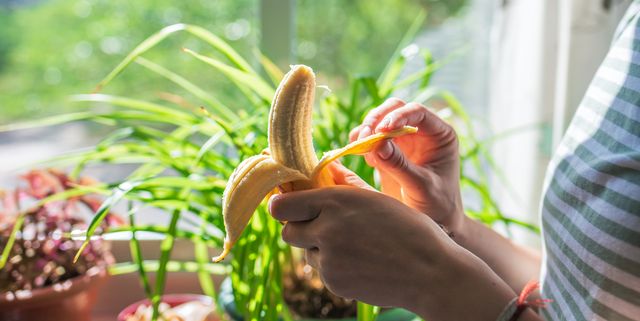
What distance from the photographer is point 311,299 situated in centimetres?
96

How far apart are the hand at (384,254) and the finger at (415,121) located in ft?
0.20

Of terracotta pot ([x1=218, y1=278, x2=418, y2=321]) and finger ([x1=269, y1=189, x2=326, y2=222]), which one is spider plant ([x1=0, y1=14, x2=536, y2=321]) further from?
finger ([x1=269, y1=189, x2=326, y2=222])

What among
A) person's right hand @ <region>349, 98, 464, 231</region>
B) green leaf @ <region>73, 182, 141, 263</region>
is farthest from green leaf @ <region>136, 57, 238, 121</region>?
person's right hand @ <region>349, 98, 464, 231</region>

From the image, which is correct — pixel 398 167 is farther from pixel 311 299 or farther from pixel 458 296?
pixel 311 299

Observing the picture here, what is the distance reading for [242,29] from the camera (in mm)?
1654

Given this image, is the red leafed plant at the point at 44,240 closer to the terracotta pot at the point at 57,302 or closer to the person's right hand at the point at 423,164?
the terracotta pot at the point at 57,302

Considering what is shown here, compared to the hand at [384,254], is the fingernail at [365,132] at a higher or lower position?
higher

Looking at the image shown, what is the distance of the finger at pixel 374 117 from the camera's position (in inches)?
24.1

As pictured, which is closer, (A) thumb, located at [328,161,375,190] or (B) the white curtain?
(A) thumb, located at [328,161,375,190]

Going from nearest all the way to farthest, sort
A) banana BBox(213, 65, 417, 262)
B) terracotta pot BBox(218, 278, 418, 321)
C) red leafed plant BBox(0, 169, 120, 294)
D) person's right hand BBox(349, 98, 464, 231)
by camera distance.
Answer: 1. banana BBox(213, 65, 417, 262)
2. person's right hand BBox(349, 98, 464, 231)
3. terracotta pot BBox(218, 278, 418, 321)
4. red leafed plant BBox(0, 169, 120, 294)

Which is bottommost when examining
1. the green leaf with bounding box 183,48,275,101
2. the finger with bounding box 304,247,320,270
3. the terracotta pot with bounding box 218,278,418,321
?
the terracotta pot with bounding box 218,278,418,321

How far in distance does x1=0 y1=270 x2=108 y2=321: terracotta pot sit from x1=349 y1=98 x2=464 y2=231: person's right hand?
20.3 inches

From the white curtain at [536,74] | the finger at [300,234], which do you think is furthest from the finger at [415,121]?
the white curtain at [536,74]

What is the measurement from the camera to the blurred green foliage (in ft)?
5.31
